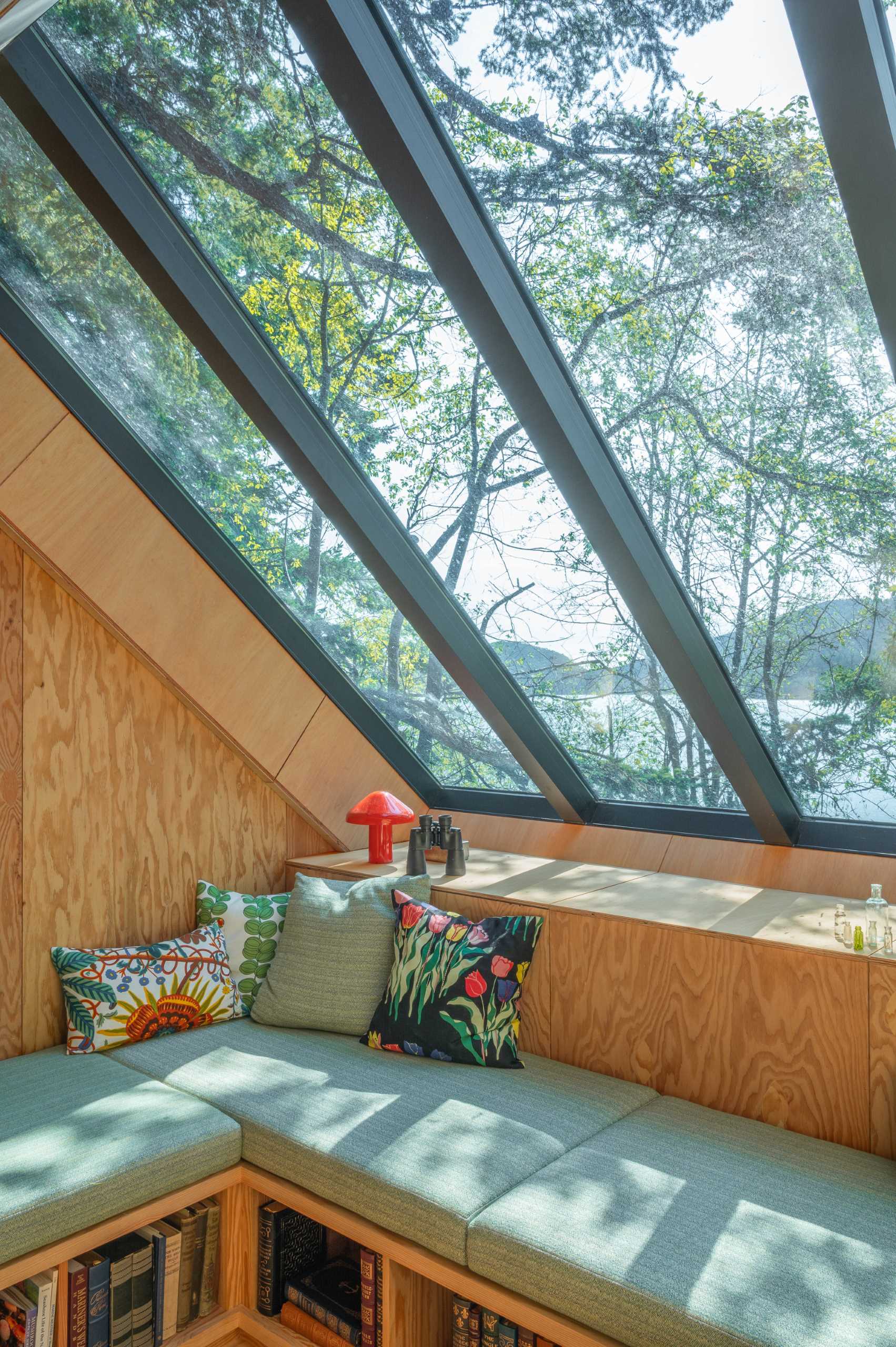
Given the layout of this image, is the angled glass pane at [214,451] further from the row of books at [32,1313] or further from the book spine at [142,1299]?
the row of books at [32,1313]

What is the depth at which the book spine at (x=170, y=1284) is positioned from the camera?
2146 mm

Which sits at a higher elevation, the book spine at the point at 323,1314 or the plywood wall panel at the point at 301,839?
the plywood wall panel at the point at 301,839

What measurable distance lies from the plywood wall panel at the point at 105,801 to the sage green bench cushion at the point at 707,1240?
1565 millimetres

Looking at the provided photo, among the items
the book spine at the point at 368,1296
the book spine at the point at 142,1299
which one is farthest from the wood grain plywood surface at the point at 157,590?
the book spine at the point at 368,1296

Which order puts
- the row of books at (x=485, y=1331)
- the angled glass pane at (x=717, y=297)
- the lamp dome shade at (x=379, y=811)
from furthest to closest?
the lamp dome shade at (x=379, y=811) → the row of books at (x=485, y=1331) → the angled glass pane at (x=717, y=297)

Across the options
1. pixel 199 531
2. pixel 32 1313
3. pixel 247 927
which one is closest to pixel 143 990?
pixel 247 927

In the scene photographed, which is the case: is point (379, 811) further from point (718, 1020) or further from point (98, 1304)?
point (98, 1304)

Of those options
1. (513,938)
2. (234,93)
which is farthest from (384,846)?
(234,93)

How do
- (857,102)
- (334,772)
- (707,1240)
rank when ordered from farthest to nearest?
(334,772) → (707,1240) → (857,102)

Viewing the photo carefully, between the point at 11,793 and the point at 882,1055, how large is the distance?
2317mm

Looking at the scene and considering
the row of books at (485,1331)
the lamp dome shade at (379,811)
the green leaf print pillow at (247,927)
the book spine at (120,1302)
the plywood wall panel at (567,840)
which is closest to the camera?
the row of books at (485,1331)

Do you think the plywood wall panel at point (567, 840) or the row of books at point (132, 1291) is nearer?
the row of books at point (132, 1291)

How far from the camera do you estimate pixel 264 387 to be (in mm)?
2484

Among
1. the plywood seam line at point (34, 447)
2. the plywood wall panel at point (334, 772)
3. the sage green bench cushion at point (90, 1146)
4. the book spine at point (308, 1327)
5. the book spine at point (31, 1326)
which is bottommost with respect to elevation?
the book spine at point (308, 1327)
